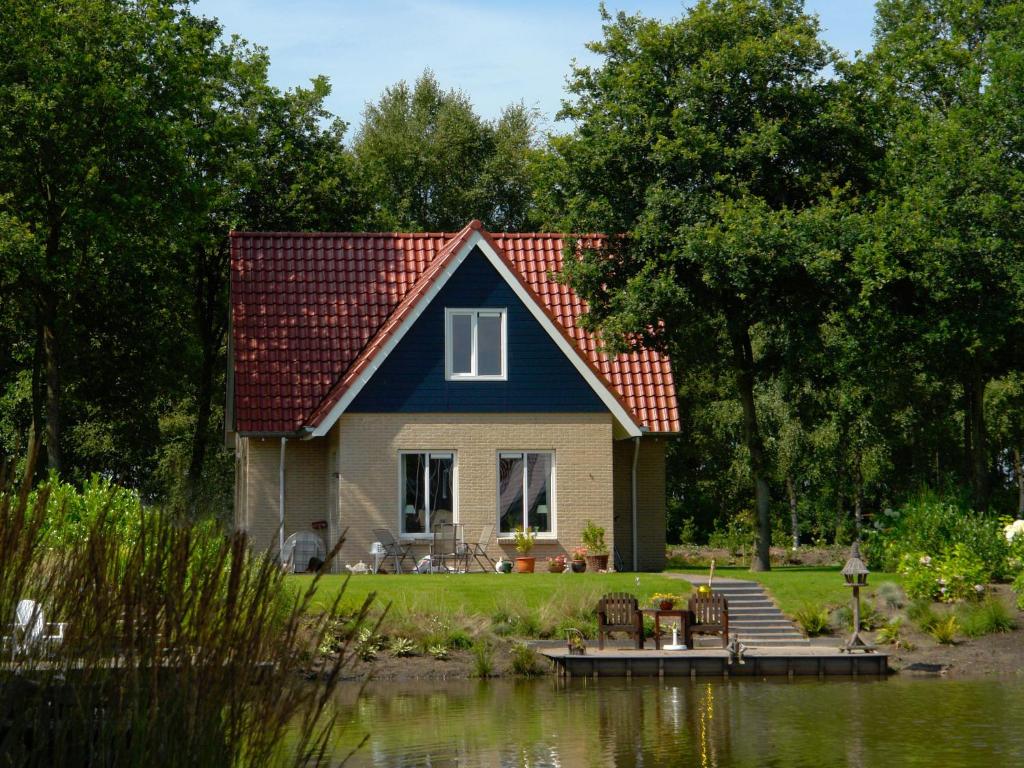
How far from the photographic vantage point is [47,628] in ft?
24.3

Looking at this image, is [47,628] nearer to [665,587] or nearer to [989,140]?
[665,587]

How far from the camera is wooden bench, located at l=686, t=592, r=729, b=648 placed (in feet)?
78.9

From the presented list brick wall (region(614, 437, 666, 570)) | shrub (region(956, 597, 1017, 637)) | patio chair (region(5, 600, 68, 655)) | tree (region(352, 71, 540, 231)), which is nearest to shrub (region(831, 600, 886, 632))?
shrub (region(956, 597, 1017, 637))

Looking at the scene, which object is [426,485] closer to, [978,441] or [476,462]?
[476,462]

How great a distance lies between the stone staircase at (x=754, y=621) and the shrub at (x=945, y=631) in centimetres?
210

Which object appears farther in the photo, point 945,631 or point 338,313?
point 338,313

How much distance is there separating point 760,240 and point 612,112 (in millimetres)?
4598

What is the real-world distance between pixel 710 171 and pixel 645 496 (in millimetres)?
7633

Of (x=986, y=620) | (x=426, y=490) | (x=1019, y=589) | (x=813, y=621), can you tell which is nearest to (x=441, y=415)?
(x=426, y=490)

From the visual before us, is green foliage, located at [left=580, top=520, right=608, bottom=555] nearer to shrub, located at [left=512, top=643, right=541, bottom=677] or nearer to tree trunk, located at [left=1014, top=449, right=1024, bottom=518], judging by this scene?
shrub, located at [left=512, top=643, right=541, bottom=677]

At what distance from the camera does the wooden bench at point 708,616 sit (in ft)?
78.9

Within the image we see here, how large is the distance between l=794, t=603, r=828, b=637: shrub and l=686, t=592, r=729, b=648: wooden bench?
184cm

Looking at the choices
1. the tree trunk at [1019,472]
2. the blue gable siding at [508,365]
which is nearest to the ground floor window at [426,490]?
the blue gable siding at [508,365]

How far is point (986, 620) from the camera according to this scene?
→ 987 inches
